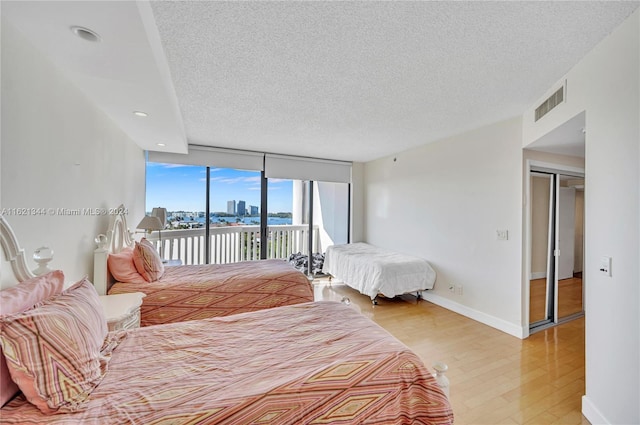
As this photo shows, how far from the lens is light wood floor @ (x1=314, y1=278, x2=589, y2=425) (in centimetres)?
185

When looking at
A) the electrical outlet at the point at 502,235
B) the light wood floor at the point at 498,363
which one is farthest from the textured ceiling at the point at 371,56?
the light wood floor at the point at 498,363

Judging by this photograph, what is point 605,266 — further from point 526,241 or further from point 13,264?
point 13,264

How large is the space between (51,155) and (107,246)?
1.10m

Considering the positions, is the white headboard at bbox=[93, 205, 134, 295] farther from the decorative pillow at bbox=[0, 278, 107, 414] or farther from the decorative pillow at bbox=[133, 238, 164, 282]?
the decorative pillow at bbox=[0, 278, 107, 414]

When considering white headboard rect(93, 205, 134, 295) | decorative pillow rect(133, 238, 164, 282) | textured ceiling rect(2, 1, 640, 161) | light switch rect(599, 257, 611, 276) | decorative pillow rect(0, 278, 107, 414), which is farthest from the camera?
decorative pillow rect(133, 238, 164, 282)

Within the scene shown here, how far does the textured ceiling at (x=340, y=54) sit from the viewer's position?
4.60ft

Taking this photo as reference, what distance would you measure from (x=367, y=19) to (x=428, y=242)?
342 centimetres

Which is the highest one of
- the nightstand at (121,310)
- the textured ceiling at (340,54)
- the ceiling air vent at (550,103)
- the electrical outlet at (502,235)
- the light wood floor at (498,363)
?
the textured ceiling at (340,54)

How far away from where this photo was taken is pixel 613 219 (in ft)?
5.19

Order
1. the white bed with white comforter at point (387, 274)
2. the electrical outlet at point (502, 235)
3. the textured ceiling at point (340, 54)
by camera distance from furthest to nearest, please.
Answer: the white bed with white comforter at point (387, 274), the electrical outlet at point (502, 235), the textured ceiling at point (340, 54)

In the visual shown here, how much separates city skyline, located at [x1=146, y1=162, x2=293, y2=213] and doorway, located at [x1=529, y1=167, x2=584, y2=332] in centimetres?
423

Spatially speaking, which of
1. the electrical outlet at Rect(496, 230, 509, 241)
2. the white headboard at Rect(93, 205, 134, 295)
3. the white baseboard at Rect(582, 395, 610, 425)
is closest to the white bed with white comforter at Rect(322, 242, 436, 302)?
the electrical outlet at Rect(496, 230, 509, 241)

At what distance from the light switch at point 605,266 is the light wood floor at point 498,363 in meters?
1.02

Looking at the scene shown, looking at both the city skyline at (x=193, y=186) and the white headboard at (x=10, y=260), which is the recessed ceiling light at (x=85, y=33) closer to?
the white headboard at (x=10, y=260)
